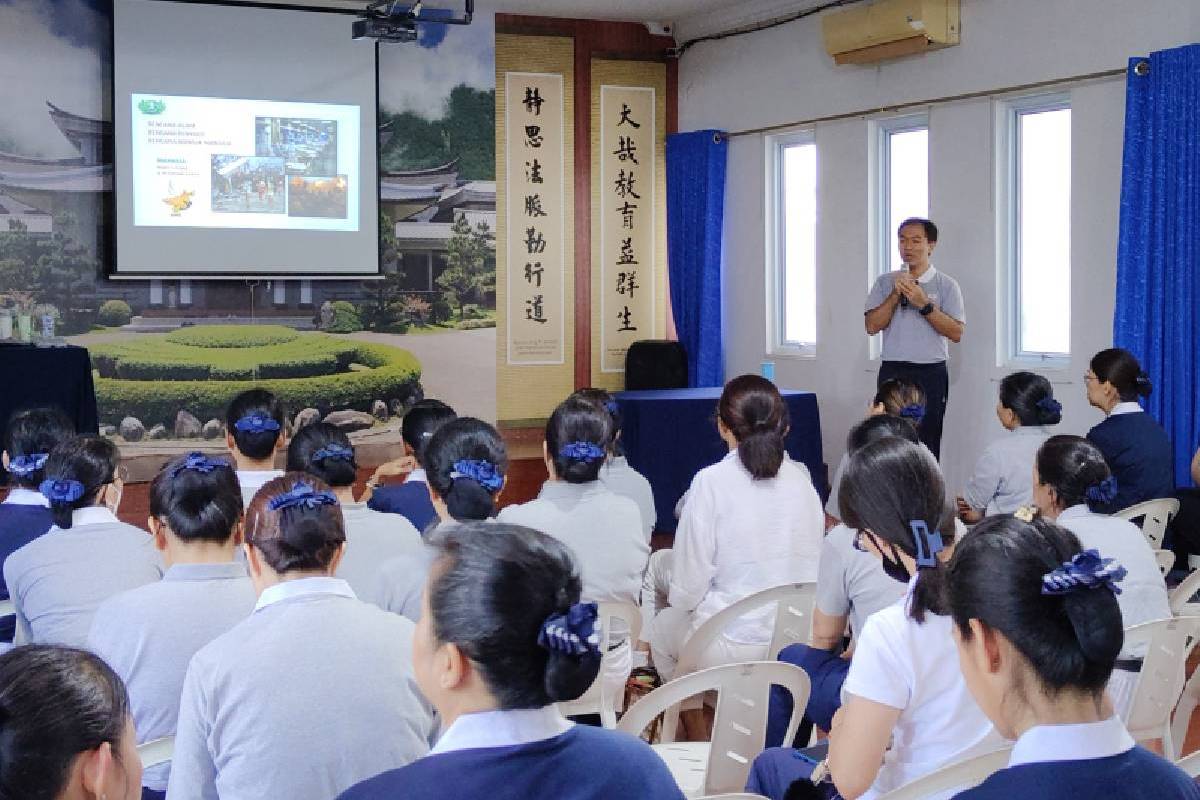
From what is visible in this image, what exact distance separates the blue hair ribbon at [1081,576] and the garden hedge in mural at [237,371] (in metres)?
7.66

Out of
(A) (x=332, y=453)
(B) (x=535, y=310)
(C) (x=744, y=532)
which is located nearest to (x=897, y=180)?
(B) (x=535, y=310)

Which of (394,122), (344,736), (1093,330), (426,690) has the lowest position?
(344,736)

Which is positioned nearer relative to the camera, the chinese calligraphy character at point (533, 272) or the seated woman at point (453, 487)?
the seated woman at point (453, 487)

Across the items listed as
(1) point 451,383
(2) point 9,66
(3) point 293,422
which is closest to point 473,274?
(1) point 451,383

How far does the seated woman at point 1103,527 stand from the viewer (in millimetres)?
3094

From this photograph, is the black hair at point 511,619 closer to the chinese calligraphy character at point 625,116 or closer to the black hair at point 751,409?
the black hair at point 751,409

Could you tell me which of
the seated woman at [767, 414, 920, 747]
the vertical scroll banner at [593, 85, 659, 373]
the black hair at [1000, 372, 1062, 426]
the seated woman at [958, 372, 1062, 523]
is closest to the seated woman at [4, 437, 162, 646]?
the seated woman at [767, 414, 920, 747]

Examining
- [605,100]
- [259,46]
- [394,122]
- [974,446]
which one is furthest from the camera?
[605,100]

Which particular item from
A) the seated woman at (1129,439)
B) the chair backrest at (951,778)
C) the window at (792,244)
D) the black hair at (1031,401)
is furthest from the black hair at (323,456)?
the window at (792,244)

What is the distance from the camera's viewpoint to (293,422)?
8891mm

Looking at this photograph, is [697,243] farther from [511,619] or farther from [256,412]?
[511,619]

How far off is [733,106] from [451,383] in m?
2.74

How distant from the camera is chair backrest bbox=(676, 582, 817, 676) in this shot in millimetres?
3018

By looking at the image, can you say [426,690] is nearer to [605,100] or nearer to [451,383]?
[451,383]
